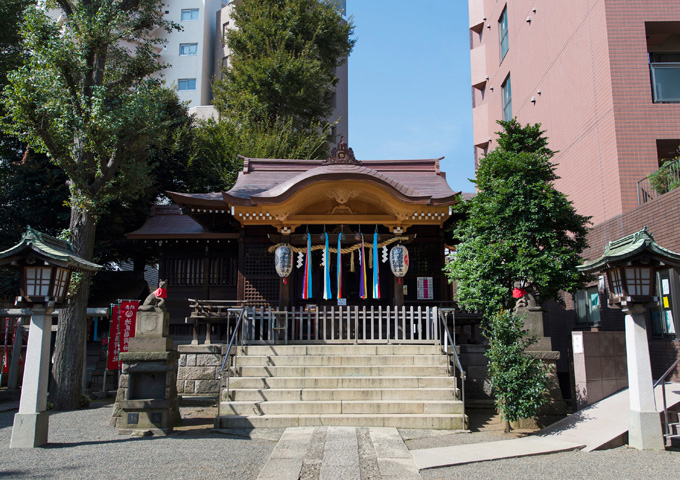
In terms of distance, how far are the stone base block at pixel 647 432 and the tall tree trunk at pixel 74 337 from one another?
11.2 metres

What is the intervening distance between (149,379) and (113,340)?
463 centimetres

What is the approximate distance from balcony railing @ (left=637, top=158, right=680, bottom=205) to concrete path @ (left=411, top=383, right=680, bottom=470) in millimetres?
4597

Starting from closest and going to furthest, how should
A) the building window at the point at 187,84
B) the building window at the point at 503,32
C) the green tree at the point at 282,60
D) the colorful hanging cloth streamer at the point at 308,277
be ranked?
the colorful hanging cloth streamer at the point at 308,277, the building window at the point at 503,32, the green tree at the point at 282,60, the building window at the point at 187,84

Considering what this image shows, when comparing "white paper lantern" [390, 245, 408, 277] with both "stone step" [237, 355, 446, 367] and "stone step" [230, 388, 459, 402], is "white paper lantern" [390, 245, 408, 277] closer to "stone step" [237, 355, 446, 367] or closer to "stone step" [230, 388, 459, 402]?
"stone step" [237, 355, 446, 367]

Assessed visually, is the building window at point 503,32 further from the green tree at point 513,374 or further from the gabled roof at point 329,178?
the green tree at point 513,374

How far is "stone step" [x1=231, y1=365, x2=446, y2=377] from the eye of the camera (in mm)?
9617

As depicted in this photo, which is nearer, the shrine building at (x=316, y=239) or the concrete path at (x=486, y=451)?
the concrete path at (x=486, y=451)

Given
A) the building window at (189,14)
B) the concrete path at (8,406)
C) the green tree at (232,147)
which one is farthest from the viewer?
the building window at (189,14)

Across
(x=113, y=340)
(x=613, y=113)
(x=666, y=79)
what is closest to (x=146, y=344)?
(x=113, y=340)

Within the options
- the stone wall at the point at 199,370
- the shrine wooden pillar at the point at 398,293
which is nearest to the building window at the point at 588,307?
the shrine wooden pillar at the point at 398,293

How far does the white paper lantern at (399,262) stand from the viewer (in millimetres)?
12516

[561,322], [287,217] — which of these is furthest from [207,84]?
[561,322]

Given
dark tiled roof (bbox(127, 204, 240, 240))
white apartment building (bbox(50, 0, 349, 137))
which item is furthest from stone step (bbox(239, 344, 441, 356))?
white apartment building (bbox(50, 0, 349, 137))

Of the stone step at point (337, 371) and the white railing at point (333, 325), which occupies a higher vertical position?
the white railing at point (333, 325)
